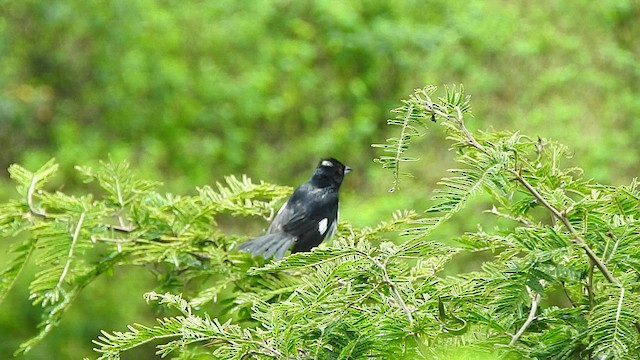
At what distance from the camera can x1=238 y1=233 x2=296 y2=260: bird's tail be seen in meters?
2.71

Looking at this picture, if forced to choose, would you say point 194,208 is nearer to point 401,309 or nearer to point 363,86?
point 401,309

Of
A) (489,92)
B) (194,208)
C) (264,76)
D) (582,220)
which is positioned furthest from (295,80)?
(582,220)

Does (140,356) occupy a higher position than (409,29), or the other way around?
(409,29)

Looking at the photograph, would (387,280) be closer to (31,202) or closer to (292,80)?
(31,202)

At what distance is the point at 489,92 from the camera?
980cm

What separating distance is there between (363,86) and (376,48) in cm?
44

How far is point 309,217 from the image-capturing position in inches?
170

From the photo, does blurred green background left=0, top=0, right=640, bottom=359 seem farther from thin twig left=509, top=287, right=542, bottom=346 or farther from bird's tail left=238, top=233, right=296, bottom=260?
thin twig left=509, top=287, right=542, bottom=346

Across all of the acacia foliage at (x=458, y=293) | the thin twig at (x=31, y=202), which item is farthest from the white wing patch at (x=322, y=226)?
the acacia foliage at (x=458, y=293)

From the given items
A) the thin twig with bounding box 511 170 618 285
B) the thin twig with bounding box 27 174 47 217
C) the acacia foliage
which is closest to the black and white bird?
the thin twig with bounding box 27 174 47 217

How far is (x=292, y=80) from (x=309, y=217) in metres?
6.55

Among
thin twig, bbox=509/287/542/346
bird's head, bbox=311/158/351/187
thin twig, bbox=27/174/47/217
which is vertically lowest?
thin twig, bbox=509/287/542/346

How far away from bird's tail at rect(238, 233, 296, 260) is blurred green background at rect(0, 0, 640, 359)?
4.96 metres

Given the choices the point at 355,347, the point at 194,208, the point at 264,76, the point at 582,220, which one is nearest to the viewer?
the point at 355,347
